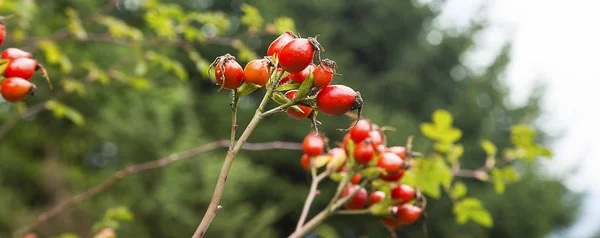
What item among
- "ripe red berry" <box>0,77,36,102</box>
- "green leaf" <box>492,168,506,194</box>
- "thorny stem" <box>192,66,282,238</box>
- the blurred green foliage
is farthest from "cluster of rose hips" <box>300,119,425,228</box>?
the blurred green foliage

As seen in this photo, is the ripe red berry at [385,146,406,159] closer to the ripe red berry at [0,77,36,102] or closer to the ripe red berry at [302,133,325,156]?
the ripe red berry at [302,133,325,156]

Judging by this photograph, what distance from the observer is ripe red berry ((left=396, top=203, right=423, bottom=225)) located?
85cm

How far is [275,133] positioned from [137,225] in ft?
10.5

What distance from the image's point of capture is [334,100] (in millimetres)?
557

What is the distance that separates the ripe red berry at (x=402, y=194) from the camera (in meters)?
0.86

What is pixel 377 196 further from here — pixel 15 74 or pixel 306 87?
pixel 15 74

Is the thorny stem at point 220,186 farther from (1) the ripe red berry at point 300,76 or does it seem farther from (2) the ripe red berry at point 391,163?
(2) the ripe red berry at point 391,163

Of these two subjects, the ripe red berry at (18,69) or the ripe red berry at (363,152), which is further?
the ripe red berry at (363,152)

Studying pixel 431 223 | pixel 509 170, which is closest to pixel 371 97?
pixel 431 223

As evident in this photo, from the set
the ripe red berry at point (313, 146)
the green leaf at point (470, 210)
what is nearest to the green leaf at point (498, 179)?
the green leaf at point (470, 210)

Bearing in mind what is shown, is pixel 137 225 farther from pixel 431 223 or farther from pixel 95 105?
pixel 431 223

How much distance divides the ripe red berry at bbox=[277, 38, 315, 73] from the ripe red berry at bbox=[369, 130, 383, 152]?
0.36 metres

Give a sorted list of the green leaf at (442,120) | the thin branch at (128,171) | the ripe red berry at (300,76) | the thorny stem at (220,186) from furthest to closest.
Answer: the green leaf at (442,120) < the thin branch at (128,171) < the ripe red berry at (300,76) < the thorny stem at (220,186)

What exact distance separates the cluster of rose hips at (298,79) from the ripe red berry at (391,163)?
283mm
